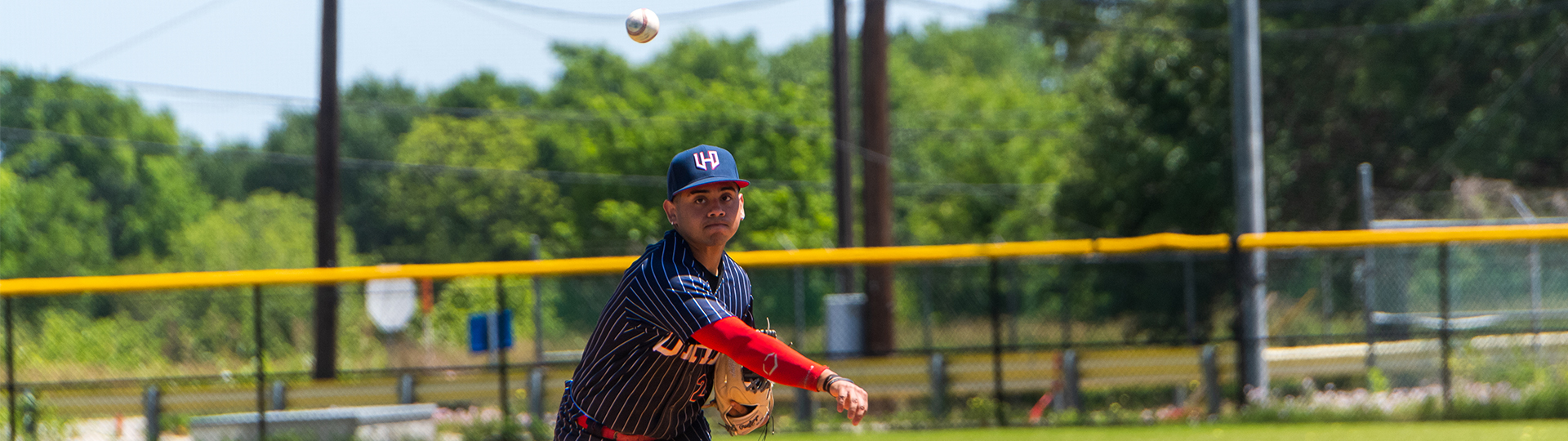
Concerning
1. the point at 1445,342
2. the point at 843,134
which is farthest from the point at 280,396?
the point at 1445,342

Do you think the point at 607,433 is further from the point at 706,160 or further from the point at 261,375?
the point at 261,375

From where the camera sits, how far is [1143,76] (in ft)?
82.7

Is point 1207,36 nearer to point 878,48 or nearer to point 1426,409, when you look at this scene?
point 878,48

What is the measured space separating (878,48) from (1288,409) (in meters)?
5.50

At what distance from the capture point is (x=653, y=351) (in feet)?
10.4

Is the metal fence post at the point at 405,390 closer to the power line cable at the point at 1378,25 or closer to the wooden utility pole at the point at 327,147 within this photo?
the wooden utility pole at the point at 327,147

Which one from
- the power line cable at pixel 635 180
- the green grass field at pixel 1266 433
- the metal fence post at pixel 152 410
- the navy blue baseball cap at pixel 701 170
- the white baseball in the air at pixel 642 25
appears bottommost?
the green grass field at pixel 1266 433

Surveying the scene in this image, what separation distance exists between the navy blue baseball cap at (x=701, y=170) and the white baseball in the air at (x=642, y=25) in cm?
196

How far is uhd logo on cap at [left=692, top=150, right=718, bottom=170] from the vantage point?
120 inches

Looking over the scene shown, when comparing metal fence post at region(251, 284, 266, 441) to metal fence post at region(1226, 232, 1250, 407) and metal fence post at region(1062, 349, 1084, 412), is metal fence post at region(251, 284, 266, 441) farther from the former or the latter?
metal fence post at region(1226, 232, 1250, 407)

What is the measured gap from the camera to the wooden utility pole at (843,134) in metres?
14.2

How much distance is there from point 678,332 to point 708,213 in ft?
1.04

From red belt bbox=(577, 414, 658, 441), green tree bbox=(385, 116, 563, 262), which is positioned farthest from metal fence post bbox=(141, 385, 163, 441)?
green tree bbox=(385, 116, 563, 262)

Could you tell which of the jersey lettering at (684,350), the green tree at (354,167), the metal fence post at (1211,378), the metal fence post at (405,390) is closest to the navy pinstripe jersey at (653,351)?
the jersey lettering at (684,350)
